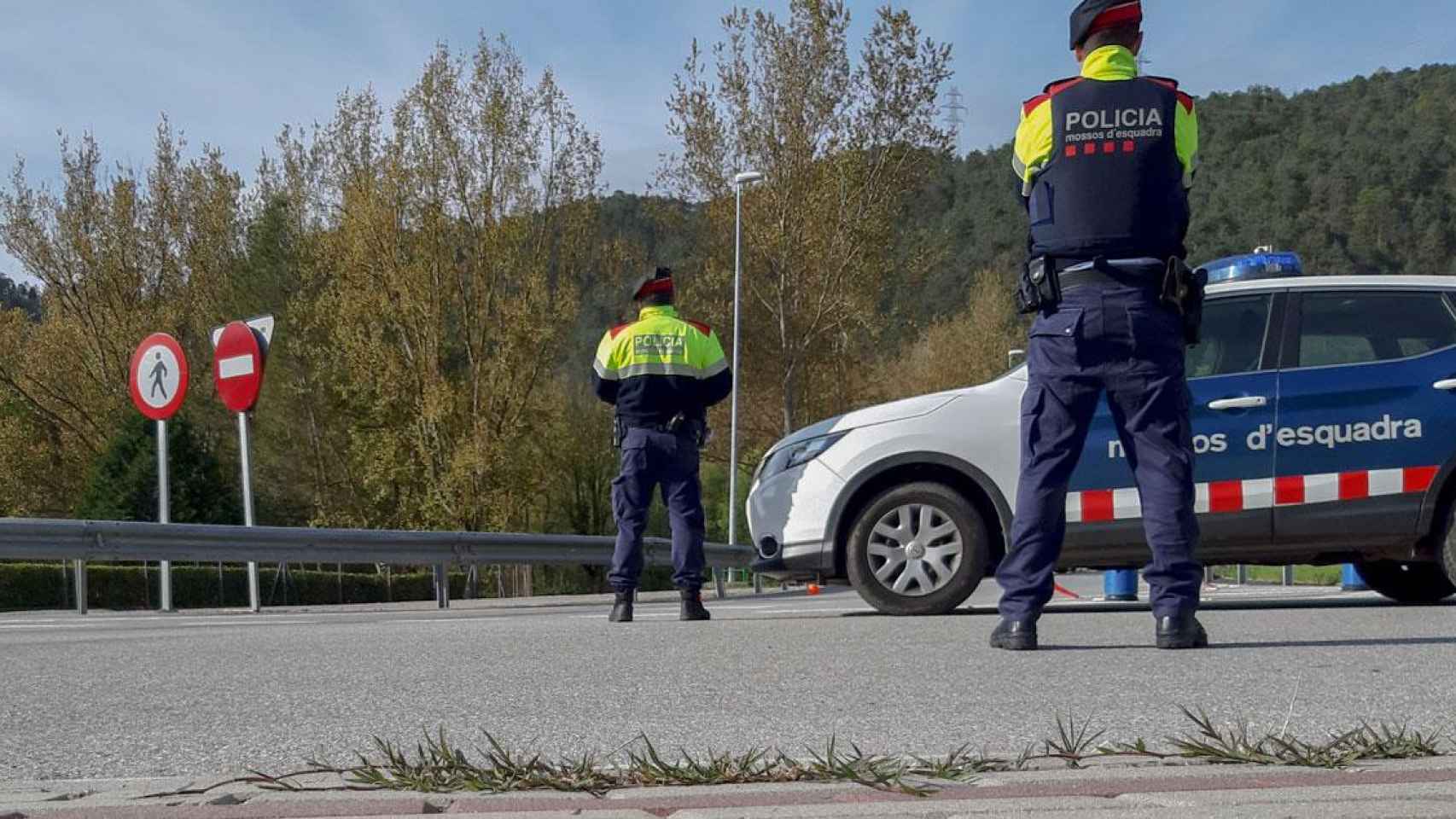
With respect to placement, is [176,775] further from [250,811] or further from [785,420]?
[785,420]

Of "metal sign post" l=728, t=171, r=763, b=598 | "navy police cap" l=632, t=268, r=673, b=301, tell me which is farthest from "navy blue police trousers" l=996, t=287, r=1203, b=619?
"metal sign post" l=728, t=171, r=763, b=598

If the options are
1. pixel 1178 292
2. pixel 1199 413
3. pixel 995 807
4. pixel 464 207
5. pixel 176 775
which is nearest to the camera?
pixel 995 807

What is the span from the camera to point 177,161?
1671 inches

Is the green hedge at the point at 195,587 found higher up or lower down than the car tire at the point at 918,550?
lower down

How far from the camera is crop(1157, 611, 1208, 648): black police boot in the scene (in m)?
5.73

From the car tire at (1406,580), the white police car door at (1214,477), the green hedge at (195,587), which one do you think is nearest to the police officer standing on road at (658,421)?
the white police car door at (1214,477)

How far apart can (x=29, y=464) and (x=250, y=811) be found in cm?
4138

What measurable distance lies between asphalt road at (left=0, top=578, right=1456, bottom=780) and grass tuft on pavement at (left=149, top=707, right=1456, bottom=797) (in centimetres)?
26

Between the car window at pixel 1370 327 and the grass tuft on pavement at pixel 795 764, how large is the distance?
17.7 feet

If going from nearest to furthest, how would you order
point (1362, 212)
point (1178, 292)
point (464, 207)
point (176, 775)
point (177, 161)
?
point (176, 775) < point (1178, 292) < point (464, 207) < point (177, 161) < point (1362, 212)

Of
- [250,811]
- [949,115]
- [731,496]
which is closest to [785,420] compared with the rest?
[731,496]

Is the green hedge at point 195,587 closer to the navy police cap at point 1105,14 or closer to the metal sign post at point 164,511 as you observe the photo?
the metal sign post at point 164,511

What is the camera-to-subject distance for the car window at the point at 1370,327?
8.50 meters

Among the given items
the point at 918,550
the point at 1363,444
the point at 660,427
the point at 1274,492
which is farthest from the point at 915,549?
the point at 1363,444
